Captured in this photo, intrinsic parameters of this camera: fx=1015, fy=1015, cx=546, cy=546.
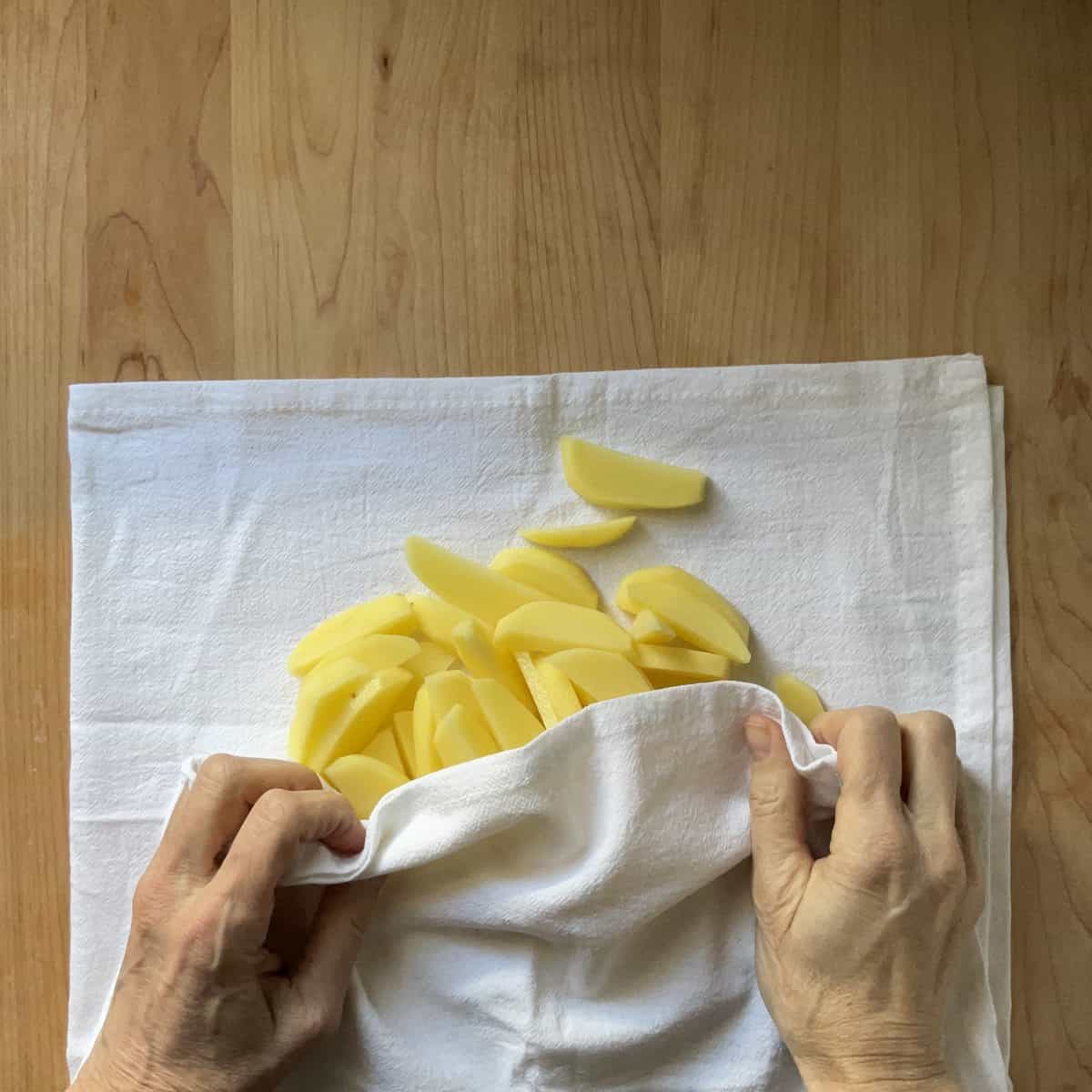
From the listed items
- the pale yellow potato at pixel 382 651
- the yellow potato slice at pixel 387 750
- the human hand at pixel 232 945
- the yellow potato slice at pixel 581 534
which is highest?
the yellow potato slice at pixel 581 534

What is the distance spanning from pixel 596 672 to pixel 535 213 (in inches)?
13.7

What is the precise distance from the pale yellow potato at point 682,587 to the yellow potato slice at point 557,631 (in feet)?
0.09

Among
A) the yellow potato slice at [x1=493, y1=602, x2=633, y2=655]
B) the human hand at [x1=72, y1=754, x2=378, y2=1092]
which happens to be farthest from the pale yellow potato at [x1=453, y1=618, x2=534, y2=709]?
the human hand at [x1=72, y1=754, x2=378, y2=1092]

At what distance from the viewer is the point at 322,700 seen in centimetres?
71

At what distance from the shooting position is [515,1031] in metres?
0.68

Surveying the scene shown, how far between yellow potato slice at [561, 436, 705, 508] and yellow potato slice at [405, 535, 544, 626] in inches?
3.5

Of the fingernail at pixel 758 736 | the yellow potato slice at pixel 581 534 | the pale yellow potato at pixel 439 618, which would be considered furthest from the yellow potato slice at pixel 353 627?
the fingernail at pixel 758 736

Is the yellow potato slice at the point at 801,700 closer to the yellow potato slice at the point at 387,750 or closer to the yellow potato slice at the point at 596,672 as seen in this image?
the yellow potato slice at the point at 596,672

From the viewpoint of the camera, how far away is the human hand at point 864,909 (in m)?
0.64

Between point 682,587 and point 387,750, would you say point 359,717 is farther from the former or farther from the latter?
point 682,587

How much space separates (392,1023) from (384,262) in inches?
21.4

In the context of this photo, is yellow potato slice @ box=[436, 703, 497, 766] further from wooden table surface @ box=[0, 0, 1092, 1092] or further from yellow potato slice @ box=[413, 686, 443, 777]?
wooden table surface @ box=[0, 0, 1092, 1092]

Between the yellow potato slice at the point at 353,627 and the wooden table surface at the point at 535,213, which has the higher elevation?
the wooden table surface at the point at 535,213

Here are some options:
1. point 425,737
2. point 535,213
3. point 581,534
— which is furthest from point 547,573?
point 535,213
